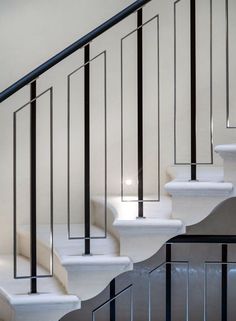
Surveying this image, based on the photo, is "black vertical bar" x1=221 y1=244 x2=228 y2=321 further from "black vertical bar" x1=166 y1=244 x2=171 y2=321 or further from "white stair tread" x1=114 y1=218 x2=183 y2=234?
"white stair tread" x1=114 y1=218 x2=183 y2=234

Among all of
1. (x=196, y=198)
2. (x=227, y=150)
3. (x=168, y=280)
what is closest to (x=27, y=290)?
(x=196, y=198)

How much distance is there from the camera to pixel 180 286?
181 inches

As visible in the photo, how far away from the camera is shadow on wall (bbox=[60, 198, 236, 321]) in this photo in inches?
180

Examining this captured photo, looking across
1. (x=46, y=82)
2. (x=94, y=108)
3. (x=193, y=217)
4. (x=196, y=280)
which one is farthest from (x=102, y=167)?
(x=193, y=217)

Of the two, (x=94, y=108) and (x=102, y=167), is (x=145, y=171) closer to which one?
(x=102, y=167)

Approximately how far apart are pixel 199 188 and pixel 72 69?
1.79 meters

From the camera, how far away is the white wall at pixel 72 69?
4605mm

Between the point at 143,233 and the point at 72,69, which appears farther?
the point at 72,69

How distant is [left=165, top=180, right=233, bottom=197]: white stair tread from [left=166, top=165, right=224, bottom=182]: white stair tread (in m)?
0.33

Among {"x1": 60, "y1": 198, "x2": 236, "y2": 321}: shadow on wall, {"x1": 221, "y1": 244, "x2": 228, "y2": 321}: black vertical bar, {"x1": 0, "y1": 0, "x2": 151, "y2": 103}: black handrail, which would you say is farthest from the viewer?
{"x1": 60, "y1": 198, "x2": 236, "y2": 321}: shadow on wall

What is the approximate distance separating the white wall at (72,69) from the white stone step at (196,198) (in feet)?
4.64

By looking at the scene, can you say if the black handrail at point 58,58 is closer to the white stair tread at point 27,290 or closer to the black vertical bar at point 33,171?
the black vertical bar at point 33,171

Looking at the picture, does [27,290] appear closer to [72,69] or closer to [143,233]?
[143,233]

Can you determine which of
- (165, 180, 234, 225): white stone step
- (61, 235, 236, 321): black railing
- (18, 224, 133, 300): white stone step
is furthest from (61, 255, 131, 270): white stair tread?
(61, 235, 236, 321): black railing
